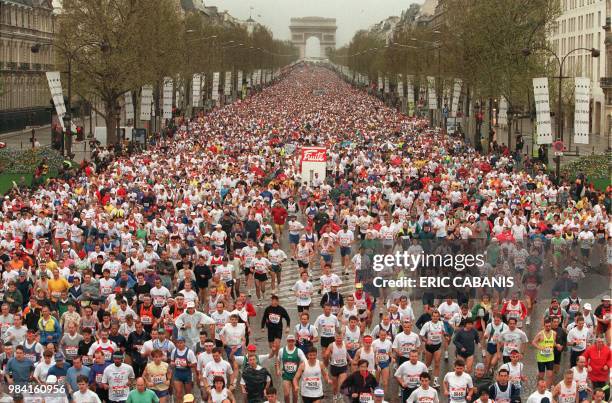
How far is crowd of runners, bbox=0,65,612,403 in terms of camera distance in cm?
1568

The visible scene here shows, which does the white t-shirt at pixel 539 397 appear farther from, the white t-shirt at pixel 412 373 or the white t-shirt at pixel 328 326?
the white t-shirt at pixel 328 326

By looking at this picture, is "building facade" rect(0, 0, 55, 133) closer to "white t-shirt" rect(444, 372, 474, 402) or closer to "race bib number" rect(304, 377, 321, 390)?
"race bib number" rect(304, 377, 321, 390)

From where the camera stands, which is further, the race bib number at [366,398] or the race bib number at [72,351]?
the race bib number at [72,351]

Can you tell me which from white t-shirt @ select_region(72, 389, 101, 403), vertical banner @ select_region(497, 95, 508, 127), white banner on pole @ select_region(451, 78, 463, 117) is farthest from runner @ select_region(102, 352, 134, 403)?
white banner on pole @ select_region(451, 78, 463, 117)

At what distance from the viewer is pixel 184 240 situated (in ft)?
82.7

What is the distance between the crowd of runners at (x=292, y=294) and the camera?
15.7 metres

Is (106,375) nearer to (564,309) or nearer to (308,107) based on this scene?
(564,309)

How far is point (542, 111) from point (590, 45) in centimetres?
4449

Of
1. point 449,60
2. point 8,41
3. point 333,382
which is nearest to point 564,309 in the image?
point 333,382

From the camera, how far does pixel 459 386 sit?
48.4ft

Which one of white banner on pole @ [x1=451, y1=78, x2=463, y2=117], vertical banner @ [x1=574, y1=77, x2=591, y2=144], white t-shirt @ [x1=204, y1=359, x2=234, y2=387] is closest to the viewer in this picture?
white t-shirt @ [x1=204, y1=359, x2=234, y2=387]

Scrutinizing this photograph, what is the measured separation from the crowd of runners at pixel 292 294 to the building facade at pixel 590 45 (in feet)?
152

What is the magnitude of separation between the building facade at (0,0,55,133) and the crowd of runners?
49871 mm

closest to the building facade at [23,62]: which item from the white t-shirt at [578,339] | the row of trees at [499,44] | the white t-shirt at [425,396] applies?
the row of trees at [499,44]
